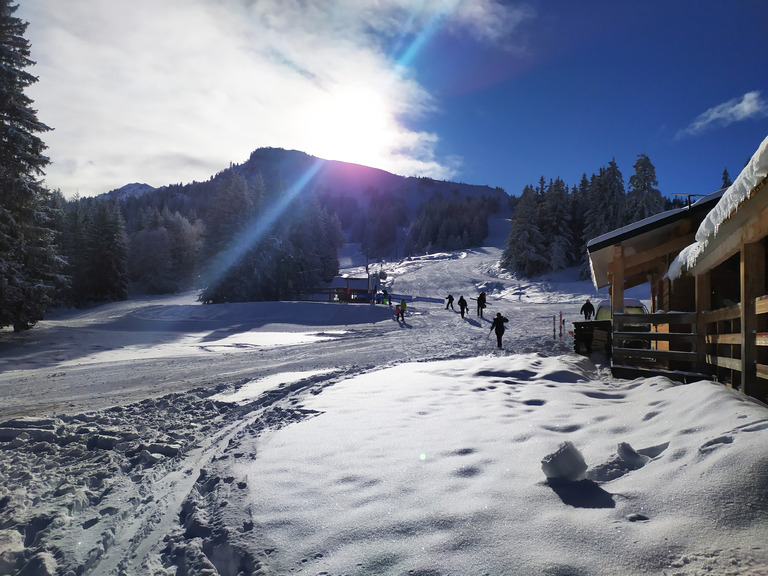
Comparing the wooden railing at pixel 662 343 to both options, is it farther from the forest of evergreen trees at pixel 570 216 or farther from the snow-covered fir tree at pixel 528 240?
the snow-covered fir tree at pixel 528 240

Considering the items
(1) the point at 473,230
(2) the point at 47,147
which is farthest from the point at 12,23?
(1) the point at 473,230

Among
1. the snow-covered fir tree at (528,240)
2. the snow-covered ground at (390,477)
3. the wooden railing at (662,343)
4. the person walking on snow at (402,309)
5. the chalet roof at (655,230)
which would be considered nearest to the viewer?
the snow-covered ground at (390,477)

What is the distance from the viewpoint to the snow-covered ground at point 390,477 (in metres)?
2.38

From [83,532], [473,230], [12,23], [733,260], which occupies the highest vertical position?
[473,230]

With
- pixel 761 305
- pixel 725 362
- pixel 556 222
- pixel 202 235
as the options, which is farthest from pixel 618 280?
pixel 556 222

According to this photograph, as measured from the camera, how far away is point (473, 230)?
105 metres

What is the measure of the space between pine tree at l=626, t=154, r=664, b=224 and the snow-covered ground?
4297cm

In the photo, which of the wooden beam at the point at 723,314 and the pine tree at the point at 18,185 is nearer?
the wooden beam at the point at 723,314

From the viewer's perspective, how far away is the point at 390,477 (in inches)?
138

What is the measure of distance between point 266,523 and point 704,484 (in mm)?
2753

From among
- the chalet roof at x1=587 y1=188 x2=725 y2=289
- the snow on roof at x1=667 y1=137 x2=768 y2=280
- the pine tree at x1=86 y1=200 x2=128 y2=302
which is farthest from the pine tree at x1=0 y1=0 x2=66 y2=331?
the pine tree at x1=86 y1=200 x2=128 y2=302

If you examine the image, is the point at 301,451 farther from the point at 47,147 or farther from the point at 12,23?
the point at 12,23

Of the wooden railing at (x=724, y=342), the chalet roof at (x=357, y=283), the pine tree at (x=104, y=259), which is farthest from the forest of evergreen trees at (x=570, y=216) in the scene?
the pine tree at (x=104, y=259)

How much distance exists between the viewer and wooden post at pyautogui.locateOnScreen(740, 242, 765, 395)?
4500 mm
